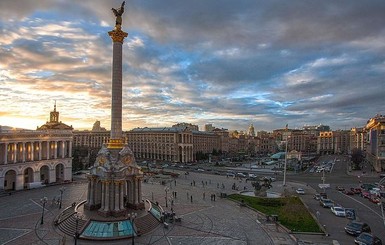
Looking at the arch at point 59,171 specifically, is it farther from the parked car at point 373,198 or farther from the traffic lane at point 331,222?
the parked car at point 373,198

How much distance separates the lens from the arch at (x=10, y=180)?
53.3 m

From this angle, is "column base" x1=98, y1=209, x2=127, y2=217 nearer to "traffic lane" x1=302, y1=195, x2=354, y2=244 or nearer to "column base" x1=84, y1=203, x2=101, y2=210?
"column base" x1=84, y1=203, x2=101, y2=210

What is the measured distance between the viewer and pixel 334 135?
199125 millimetres

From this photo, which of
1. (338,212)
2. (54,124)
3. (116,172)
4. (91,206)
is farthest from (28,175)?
(338,212)

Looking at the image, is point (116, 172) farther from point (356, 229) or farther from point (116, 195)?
point (356, 229)

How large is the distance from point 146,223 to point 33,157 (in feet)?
121

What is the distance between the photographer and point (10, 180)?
53969 millimetres

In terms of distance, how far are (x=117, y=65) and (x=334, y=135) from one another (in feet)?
630

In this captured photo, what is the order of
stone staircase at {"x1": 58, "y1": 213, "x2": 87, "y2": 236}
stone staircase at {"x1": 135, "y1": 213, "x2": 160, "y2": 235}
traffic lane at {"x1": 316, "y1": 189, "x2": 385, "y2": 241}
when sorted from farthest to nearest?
1. traffic lane at {"x1": 316, "y1": 189, "x2": 385, "y2": 241}
2. stone staircase at {"x1": 135, "y1": 213, "x2": 160, "y2": 235}
3. stone staircase at {"x1": 58, "y1": 213, "x2": 87, "y2": 236}

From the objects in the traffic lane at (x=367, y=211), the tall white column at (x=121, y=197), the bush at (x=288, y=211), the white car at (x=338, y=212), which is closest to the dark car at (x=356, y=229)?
the traffic lane at (x=367, y=211)

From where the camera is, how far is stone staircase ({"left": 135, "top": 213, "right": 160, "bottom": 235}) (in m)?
29.9

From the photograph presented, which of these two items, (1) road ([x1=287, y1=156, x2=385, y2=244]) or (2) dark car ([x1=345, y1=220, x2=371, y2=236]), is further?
(1) road ([x1=287, y1=156, x2=385, y2=244])

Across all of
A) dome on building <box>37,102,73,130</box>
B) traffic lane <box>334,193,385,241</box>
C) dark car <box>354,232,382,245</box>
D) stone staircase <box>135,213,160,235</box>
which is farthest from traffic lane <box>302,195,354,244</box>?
dome on building <box>37,102,73,130</box>

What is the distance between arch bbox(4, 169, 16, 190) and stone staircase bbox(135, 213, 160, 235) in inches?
1329
